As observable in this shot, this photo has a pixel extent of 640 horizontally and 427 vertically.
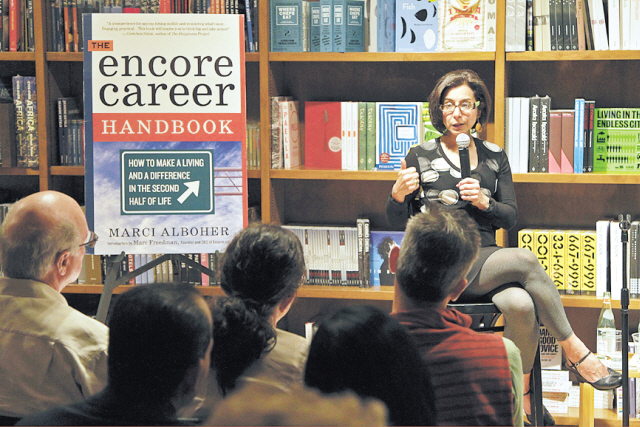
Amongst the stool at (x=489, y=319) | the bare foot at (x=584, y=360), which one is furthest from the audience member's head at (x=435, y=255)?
the bare foot at (x=584, y=360)

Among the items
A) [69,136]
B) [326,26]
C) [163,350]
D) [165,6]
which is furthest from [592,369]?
[69,136]

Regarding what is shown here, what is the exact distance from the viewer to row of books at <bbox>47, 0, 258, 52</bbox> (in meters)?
2.70

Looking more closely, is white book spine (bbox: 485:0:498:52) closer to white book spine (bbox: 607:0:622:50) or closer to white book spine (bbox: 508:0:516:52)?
white book spine (bbox: 508:0:516:52)

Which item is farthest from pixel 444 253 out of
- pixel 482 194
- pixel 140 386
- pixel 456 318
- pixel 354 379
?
pixel 482 194

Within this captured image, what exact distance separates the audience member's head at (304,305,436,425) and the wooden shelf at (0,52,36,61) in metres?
2.32

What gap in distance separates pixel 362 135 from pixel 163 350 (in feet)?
6.40

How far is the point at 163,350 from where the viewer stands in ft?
2.98

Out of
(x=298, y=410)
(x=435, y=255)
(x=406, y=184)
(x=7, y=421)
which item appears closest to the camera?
(x=298, y=410)

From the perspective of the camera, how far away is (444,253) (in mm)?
1229

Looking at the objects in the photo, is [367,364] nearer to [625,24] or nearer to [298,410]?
[298,410]

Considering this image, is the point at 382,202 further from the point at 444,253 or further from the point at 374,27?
the point at 444,253

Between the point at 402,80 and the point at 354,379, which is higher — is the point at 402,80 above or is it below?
above

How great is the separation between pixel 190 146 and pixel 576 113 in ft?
4.68

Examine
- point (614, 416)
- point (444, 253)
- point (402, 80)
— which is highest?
point (402, 80)
